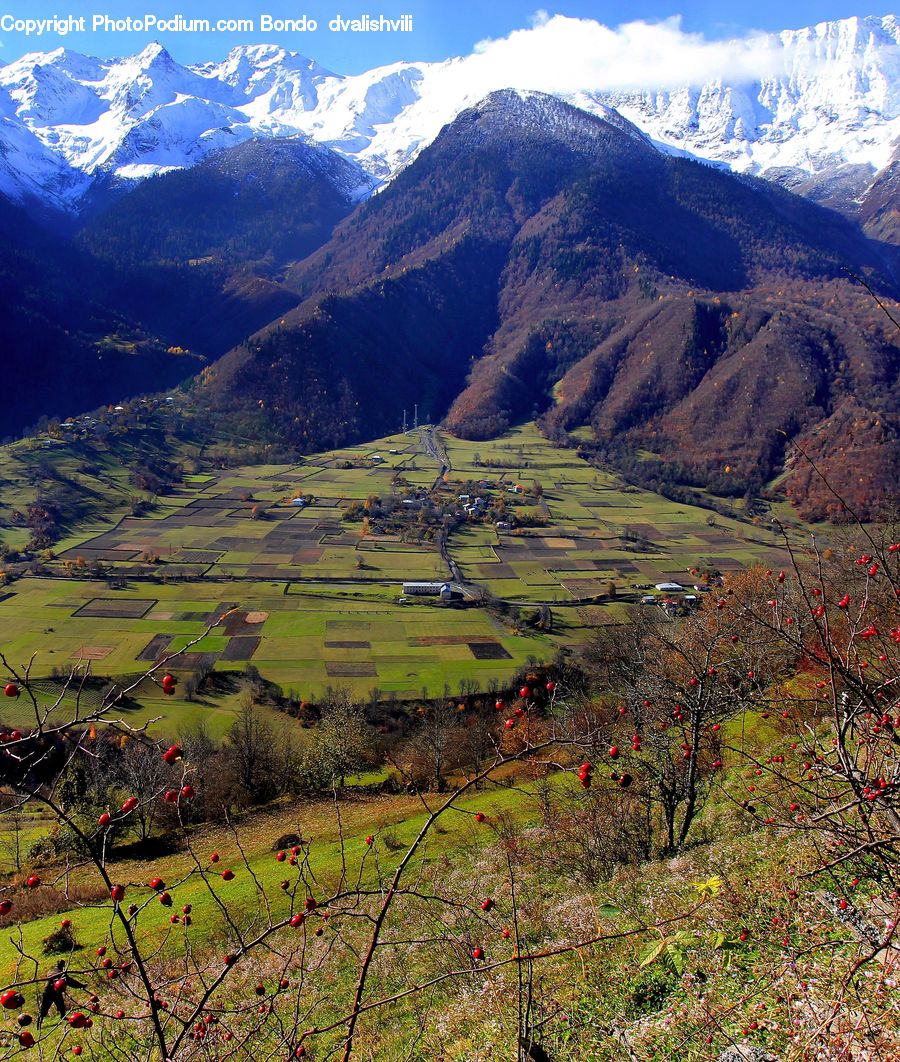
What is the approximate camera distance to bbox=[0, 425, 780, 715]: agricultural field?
2781 inches

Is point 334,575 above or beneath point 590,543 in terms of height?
above

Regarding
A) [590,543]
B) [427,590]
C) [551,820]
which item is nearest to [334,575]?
[427,590]

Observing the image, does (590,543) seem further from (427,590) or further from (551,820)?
(551,820)

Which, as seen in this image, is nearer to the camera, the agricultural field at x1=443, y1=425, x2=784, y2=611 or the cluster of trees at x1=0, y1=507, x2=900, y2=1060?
the cluster of trees at x1=0, y1=507, x2=900, y2=1060

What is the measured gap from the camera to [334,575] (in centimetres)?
9556

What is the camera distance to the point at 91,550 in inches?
4038

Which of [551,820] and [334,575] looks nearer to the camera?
[551,820]

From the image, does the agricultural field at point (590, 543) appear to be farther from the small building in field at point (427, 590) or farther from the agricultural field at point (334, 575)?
the small building in field at point (427, 590)

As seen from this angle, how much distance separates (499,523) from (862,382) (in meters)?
124

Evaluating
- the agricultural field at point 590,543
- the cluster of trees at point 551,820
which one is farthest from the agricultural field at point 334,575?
the cluster of trees at point 551,820

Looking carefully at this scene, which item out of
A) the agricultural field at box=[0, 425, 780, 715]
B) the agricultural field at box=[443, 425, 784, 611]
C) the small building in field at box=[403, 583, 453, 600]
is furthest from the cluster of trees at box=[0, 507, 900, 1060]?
the agricultural field at box=[443, 425, 784, 611]

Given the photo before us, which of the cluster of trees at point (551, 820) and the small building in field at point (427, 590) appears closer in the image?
the cluster of trees at point (551, 820)

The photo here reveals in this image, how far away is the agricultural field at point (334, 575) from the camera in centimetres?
7062

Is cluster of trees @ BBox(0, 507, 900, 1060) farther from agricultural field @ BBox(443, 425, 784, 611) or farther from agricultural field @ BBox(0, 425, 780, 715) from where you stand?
agricultural field @ BBox(443, 425, 784, 611)
